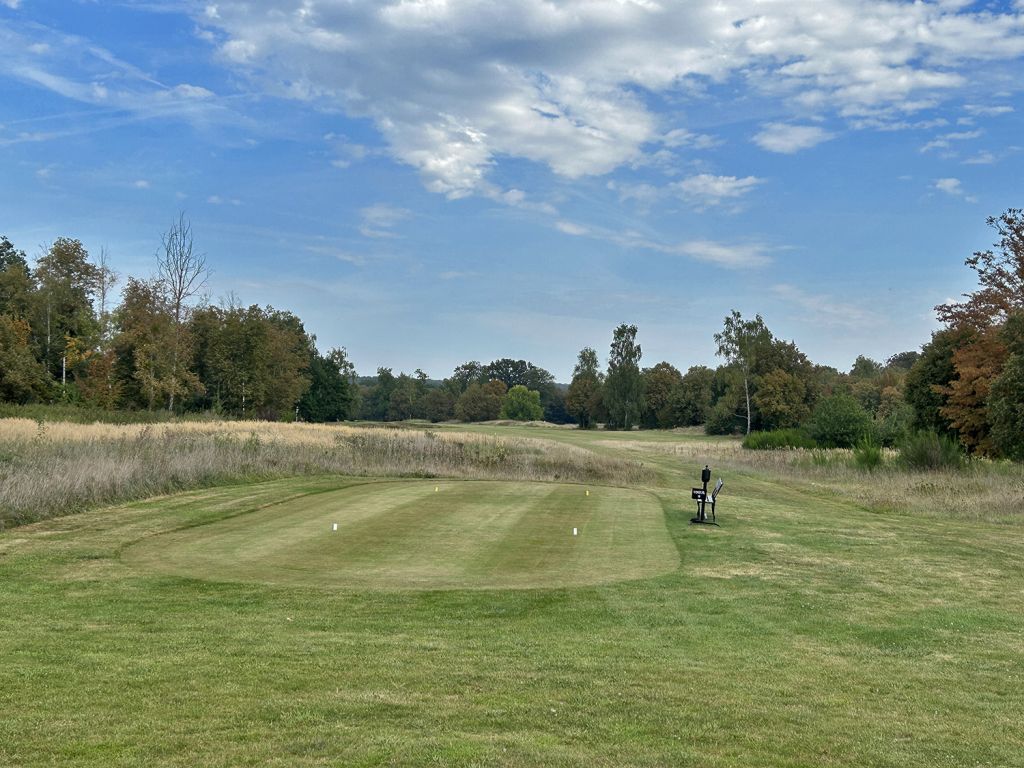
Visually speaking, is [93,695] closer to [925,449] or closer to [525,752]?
[525,752]

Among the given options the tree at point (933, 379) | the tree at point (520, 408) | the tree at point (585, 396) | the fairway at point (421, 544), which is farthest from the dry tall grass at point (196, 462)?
the tree at point (520, 408)

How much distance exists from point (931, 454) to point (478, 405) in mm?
105866

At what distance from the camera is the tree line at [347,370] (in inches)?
1324

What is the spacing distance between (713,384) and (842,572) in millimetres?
88221

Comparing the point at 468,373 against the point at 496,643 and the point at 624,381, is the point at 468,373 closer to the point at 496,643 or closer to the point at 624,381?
the point at 624,381

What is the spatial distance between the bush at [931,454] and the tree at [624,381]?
65774 millimetres

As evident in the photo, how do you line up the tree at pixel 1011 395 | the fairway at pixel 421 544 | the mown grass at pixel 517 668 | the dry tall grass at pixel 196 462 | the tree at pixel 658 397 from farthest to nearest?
1. the tree at pixel 658 397
2. the tree at pixel 1011 395
3. the dry tall grass at pixel 196 462
4. the fairway at pixel 421 544
5. the mown grass at pixel 517 668

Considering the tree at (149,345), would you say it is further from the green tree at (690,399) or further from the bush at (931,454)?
the green tree at (690,399)

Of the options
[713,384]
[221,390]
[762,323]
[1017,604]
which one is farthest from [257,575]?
[713,384]

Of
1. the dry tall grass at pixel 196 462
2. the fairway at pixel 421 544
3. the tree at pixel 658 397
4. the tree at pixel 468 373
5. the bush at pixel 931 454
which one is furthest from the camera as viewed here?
the tree at pixel 468 373

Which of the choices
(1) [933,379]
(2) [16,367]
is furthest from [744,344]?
(2) [16,367]

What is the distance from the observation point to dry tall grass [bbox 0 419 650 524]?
1544 cm

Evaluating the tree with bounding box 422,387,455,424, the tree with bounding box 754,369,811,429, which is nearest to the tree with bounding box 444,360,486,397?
the tree with bounding box 422,387,455,424

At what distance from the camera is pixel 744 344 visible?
75.6 meters
